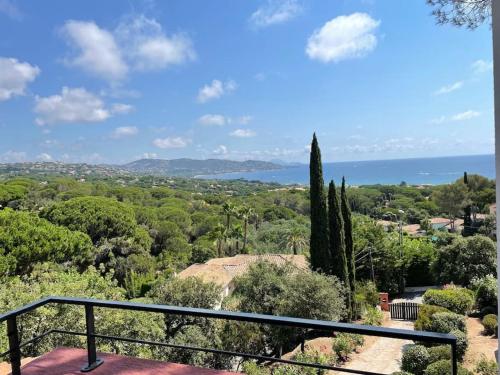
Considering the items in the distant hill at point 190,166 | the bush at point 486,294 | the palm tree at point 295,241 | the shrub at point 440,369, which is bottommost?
the palm tree at point 295,241

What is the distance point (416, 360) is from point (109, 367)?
732cm

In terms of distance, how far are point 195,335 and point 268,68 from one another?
17.0 metres

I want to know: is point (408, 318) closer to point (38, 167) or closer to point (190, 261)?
point (190, 261)

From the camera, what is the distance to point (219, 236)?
2856cm

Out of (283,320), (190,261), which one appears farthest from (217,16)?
(190,261)

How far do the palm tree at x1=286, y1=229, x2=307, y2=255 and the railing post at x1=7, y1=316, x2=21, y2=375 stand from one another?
27353 millimetres

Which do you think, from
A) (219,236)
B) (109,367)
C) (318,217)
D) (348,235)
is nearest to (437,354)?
(109,367)

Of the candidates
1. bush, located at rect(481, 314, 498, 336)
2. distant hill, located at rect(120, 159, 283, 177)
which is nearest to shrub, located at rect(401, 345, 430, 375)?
bush, located at rect(481, 314, 498, 336)

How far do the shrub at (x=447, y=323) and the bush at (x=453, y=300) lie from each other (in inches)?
122

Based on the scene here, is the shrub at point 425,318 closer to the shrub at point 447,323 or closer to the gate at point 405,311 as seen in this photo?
the shrub at point 447,323

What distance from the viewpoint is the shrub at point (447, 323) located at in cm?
951

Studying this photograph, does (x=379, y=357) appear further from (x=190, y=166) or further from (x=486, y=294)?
(x=190, y=166)

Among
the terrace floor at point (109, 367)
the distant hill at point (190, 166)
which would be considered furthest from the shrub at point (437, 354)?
the distant hill at point (190, 166)

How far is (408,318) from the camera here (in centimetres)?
1537
